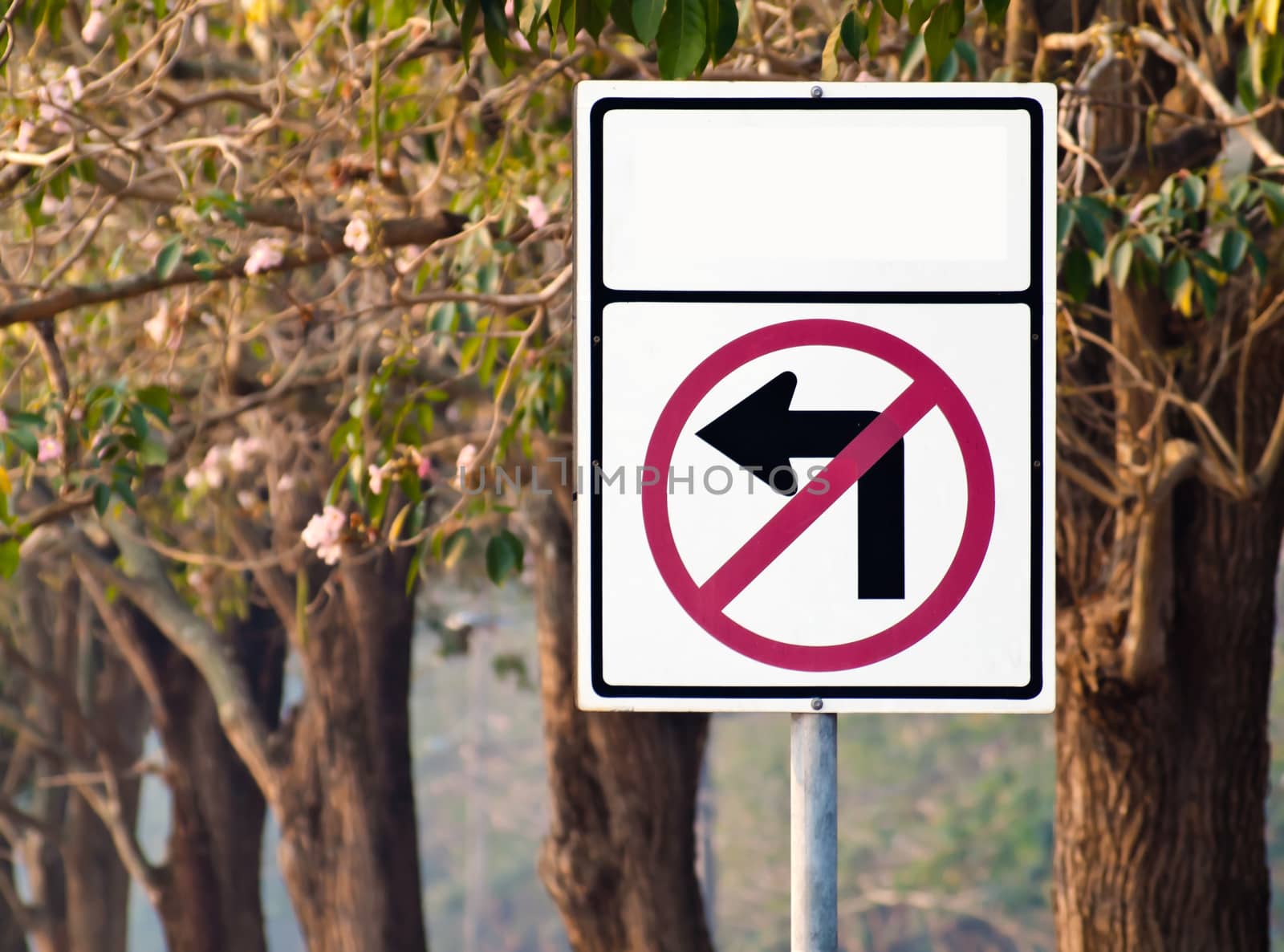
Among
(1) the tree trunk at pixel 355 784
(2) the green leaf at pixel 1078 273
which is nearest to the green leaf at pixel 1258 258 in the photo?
(2) the green leaf at pixel 1078 273

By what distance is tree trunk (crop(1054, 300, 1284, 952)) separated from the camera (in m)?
5.11

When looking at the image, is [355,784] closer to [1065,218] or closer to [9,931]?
[1065,218]

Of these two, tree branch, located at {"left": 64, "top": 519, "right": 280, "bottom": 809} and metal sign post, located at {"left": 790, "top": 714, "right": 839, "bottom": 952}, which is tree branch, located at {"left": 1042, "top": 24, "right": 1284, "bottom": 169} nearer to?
metal sign post, located at {"left": 790, "top": 714, "right": 839, "bottom": 952}

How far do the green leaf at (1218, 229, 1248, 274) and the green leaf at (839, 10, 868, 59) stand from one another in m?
1.57

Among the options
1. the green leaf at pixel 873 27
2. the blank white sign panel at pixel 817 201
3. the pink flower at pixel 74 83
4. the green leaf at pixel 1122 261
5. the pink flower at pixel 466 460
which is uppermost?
the pink flower at pixel 74 83

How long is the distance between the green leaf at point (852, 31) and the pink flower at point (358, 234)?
1.97 m

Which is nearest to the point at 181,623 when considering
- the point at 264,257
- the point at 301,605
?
the point at 301,605

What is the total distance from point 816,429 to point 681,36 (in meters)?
0.95

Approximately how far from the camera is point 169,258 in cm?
479

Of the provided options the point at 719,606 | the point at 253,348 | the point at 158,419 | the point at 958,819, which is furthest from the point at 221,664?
the point at 958,819

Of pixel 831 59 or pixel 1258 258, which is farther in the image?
pixel 1258 258

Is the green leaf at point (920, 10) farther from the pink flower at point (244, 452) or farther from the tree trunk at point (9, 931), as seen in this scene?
the tree trunk at point (9, 931)

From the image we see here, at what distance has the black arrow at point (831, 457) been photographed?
199cm

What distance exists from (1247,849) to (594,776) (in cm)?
302
